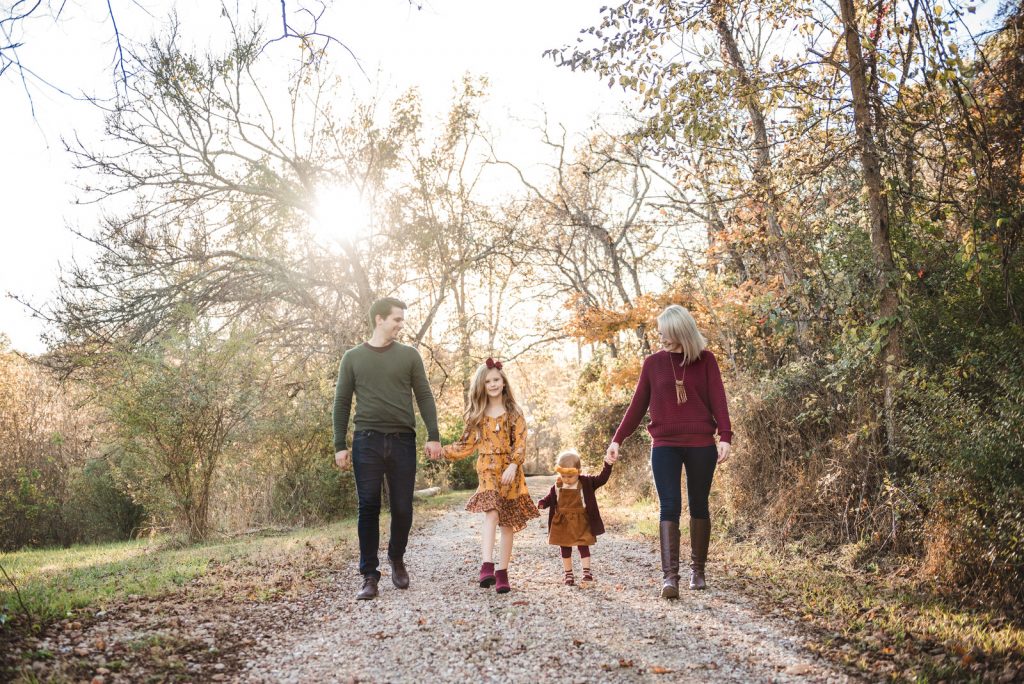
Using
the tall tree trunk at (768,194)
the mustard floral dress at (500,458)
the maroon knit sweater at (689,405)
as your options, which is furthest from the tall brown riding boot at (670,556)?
the tall tree trunk at (768,194)

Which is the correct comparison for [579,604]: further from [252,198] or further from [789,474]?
[252,198]

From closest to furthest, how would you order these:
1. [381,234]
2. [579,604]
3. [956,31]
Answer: [579,604], [956,31], [381,234]

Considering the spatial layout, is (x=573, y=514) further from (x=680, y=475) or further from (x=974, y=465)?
(x=974, y=465)

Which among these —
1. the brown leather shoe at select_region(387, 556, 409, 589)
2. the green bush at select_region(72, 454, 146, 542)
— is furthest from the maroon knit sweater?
the green bush at select_region(72, 454, 146, 542)

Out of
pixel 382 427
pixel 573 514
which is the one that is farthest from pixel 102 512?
pixel 573 514

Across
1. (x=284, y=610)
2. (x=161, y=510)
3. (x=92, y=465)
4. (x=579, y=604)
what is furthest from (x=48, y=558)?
(x=579, y=604)

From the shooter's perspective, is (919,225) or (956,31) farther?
(919,225)

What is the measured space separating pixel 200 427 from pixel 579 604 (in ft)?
22.1

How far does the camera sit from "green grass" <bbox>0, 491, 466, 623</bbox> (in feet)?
15.8

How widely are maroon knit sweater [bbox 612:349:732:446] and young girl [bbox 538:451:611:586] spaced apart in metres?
0.80

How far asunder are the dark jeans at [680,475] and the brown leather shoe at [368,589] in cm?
215

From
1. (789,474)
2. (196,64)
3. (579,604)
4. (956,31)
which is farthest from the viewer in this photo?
(196,64)

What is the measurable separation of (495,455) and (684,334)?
1.67 m

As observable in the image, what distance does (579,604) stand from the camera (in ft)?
16.4
